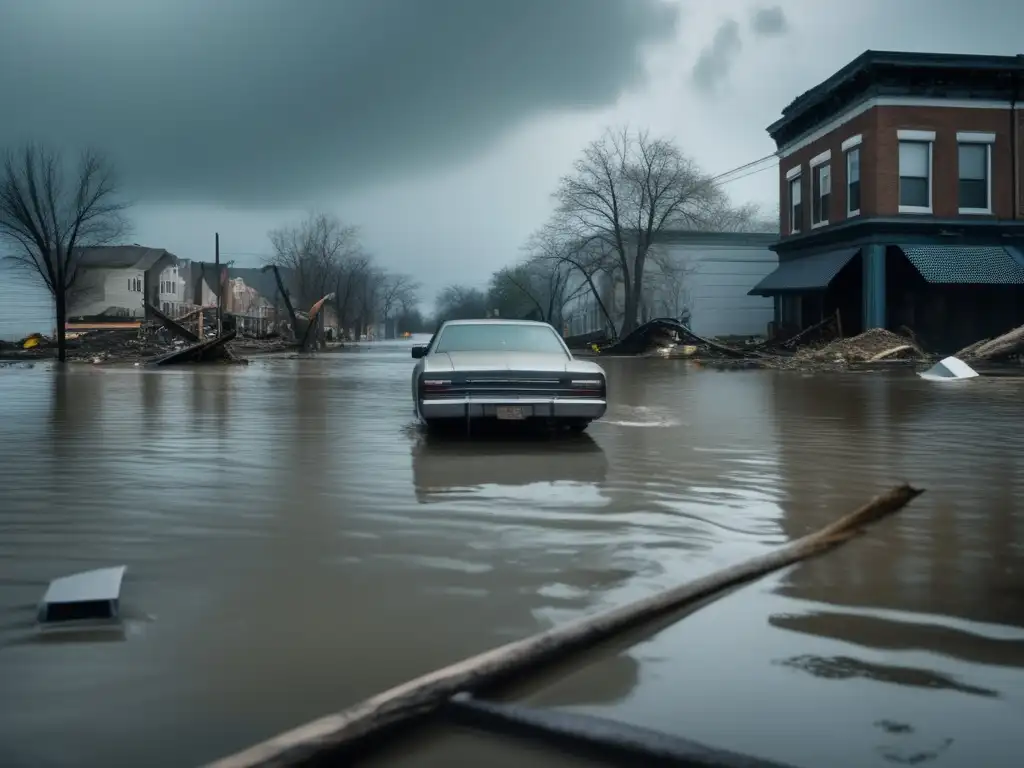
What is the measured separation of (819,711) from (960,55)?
3401 centimetres

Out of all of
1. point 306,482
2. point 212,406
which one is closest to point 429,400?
point 306,482

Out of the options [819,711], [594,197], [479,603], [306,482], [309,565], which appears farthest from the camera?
[594,197]

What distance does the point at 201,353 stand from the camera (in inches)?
1550

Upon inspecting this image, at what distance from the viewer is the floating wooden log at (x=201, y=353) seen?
126ft

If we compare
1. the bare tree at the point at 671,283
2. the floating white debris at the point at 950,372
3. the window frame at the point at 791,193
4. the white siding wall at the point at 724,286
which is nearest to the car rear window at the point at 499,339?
Result: the floating white debris at the point at 950,372

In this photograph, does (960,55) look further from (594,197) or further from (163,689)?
(163,689)

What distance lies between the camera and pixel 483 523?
288 inches

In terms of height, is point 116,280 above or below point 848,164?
above

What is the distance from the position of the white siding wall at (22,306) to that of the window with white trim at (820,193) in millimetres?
63009

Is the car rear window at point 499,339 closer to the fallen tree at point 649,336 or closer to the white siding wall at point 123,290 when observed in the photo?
the fallen tree at point 649,336

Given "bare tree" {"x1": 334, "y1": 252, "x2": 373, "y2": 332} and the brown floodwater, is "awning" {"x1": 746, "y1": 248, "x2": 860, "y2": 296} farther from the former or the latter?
"bare tree" {"x1": 334, "y1": 252, "x2": 373, "y2": 332}

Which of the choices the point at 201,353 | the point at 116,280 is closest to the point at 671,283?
the point at 201,353

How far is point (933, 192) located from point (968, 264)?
8.11ft

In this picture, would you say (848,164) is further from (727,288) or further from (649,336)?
(727,288)
